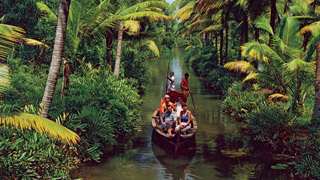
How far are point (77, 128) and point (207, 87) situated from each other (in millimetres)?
17184

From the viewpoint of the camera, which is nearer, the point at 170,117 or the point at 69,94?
the point at 69,94

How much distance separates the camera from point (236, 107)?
572 inches

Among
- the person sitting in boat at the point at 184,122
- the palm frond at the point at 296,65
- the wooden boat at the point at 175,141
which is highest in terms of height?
the palm frond at the point at 296,65

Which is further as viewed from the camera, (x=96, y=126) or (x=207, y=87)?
(x=207, y=87)

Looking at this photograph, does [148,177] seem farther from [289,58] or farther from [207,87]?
[207,87]

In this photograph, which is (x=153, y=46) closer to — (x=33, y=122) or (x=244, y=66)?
(x=244, y=66)

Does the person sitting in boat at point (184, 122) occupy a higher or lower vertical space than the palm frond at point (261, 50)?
lower

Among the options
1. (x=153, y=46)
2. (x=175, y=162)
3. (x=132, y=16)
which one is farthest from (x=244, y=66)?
(x=153, y=46)

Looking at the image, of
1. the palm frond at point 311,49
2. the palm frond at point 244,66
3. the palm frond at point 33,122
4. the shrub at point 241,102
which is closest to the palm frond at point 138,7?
the palm frond at point 244,66

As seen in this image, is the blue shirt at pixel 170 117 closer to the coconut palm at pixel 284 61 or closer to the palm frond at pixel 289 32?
the coconut palm at pixel 284 61

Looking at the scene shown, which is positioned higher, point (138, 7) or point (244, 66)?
point (138, 7)

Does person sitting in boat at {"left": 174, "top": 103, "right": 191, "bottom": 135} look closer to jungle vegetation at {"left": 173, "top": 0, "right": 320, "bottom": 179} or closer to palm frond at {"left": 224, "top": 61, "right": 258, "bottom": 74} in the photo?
jungle vegetation at {"left": 173, "top": 0, "right": 320, "bottom": 179}

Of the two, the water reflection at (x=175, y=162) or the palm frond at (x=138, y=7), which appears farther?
the palm frond at (x=138, y=7)

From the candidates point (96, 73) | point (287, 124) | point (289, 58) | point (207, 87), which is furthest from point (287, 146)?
point (207, 87)
